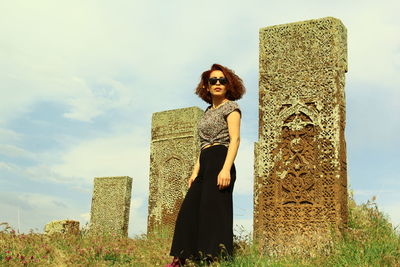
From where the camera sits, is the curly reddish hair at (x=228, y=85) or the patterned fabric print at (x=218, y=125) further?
the curly reddish hair at (x=228, y=85)

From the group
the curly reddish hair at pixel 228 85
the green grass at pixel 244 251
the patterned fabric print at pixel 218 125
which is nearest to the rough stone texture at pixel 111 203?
the green grass at pixel 244 251

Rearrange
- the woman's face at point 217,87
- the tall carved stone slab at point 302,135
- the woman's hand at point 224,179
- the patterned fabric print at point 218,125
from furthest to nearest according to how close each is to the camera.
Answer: the tall carved stone slab at point 302,135, the woman's face at point 217,87, the patterned fabric print at point 218,125, the woman's hand at point 224,179

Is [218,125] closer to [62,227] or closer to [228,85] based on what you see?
[228,85]

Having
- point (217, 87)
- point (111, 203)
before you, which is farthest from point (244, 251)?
point (111, 203)

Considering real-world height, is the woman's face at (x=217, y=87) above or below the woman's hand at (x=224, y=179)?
above

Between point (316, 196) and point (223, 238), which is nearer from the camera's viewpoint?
point (223, 238)

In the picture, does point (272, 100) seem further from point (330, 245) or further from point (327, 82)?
point (330, 245)

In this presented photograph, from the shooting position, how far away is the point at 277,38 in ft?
28.6

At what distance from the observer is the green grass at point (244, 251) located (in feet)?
21.3

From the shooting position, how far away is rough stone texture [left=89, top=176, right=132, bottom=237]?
→ 19844 mm

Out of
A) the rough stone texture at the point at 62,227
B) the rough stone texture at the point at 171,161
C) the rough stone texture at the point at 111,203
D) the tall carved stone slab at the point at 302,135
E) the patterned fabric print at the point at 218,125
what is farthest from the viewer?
the rough stone texture at the point at 111,203

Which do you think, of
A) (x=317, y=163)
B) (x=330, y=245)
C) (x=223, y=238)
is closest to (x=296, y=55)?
(x=317, y=163)

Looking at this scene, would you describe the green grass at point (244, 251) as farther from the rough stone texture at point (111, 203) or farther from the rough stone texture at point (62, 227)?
the rough stone texture at point (111, 203)

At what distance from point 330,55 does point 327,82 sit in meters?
0.45
